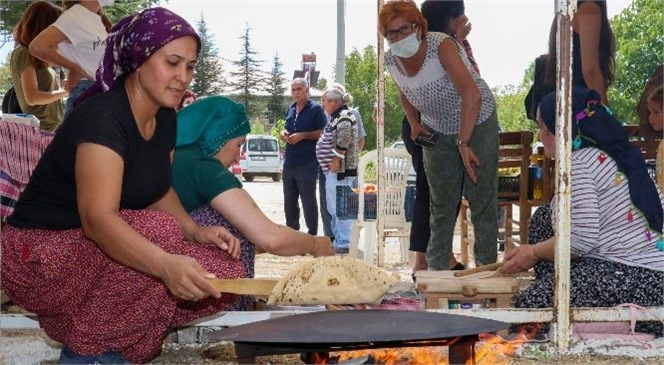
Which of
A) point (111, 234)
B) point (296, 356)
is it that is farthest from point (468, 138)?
point (111, 234)

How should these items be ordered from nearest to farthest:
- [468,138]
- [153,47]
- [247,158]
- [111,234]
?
[111,234] < [153,47] < [468,138] < [247,158]

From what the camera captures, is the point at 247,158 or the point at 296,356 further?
the point at 247,158

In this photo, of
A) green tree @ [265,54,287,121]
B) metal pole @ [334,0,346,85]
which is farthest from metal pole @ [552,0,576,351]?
green tree @ [265,54,287,121]

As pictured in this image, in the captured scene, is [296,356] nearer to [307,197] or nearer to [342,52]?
[307,197]

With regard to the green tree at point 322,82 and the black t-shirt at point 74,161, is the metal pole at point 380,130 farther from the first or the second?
the green tree at point 322,82

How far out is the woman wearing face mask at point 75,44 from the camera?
456 cm

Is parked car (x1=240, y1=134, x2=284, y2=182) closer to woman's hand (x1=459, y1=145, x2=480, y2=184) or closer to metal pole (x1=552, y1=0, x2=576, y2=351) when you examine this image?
woman's hand (x1=459, y1=145, x2=480, y2=184)

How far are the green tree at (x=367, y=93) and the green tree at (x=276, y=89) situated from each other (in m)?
16.3

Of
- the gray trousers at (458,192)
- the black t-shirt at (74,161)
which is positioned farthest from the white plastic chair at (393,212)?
the black t-shirt at (74,161)

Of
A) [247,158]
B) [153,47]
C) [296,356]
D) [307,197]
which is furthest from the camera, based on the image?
[247,158]

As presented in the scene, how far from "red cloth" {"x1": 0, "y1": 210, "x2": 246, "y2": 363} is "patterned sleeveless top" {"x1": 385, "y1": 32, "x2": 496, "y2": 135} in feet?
7.37

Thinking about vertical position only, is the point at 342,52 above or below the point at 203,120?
above

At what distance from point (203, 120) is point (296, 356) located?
1.13 meters

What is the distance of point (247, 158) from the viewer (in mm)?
29625
